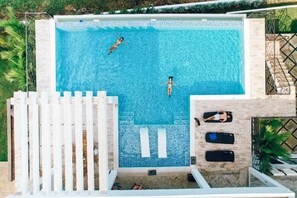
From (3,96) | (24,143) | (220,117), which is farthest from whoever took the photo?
(3,96)

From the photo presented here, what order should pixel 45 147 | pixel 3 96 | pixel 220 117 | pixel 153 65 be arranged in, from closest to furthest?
pixel 45 147
pixel 220 117
pixel 153 65
pixel 3 96

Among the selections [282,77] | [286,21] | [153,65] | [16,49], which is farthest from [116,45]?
[286,21]

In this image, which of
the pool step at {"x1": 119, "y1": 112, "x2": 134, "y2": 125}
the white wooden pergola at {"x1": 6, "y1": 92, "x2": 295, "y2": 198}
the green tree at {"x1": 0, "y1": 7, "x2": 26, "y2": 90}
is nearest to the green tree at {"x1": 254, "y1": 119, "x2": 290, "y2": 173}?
the white wooden pergola at {"x1": 6, "y1": 92, "x2": 295, "y2": 198}

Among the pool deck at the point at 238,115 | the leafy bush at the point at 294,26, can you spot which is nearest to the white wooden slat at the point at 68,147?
the pool deck at the point at 238,115

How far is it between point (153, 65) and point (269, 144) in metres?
5.59

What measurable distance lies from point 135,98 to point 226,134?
3.98m

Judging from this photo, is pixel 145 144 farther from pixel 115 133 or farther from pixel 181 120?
pixel 181 120

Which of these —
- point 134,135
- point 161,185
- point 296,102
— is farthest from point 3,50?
point 296,102

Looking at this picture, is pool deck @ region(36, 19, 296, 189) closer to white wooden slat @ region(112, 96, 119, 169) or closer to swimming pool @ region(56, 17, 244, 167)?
white wooden slat @ region(112, 96, 119, 169)

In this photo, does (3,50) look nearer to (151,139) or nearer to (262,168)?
(151,139)

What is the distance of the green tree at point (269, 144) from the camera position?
13.7 metres

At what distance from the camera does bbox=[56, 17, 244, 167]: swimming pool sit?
15.0m

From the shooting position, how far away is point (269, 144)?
45.6 ft

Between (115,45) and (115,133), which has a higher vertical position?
(115,45)
